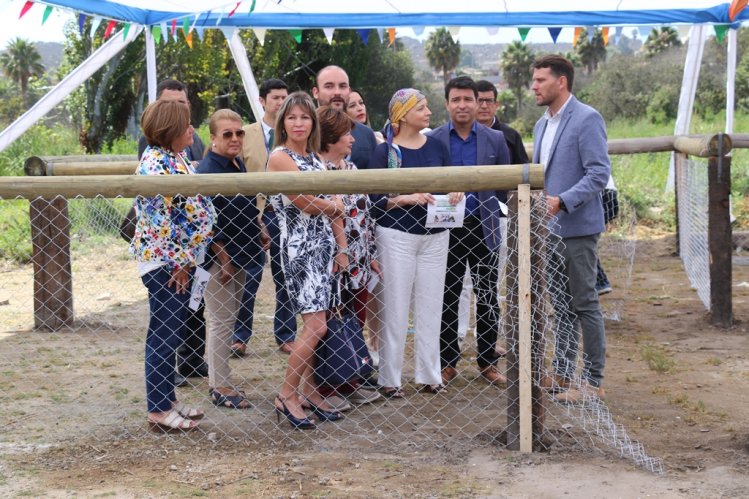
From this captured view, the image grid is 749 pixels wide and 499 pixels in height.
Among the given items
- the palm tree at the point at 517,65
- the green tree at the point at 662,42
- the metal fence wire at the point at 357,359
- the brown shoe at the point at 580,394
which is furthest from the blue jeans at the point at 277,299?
the palm tree at the point at 517,65

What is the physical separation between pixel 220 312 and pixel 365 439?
1030 millimetres

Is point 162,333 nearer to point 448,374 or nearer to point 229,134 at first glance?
point 229,134

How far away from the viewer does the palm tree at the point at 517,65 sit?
71.8m

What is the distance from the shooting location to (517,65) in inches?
2842

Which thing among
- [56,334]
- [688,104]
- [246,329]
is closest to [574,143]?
[246,329]

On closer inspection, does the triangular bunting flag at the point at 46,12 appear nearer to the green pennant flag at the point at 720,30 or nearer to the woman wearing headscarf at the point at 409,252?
the woman wearing headscarf at the point at 409,252

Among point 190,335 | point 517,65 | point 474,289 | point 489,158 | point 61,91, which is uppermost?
point 517,65

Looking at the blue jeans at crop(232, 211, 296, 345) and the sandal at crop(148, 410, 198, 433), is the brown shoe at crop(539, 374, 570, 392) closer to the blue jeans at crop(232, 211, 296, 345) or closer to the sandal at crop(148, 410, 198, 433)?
the blue jeans at crop(232, 211, 296, 345)

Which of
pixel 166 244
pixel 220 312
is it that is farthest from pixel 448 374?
pixel 166 244

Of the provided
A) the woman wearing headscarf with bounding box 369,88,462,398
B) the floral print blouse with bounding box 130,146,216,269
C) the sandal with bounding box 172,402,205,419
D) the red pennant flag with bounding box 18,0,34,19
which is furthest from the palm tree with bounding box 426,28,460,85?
the floral print blouse with bounding box 130,146,216,269

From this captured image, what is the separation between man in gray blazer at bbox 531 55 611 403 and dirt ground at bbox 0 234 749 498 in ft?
1.01

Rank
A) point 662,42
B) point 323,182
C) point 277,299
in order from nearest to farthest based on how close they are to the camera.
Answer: point 323,182
point 277,299
point 662,42

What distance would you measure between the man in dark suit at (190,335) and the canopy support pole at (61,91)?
129 inches

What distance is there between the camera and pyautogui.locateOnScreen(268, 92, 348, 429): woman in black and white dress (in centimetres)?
459
